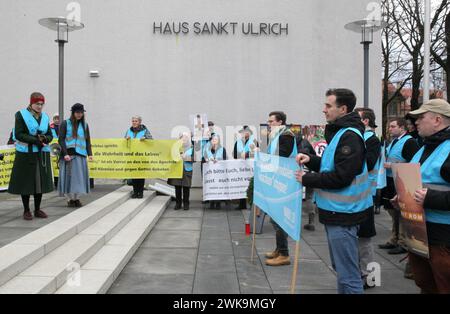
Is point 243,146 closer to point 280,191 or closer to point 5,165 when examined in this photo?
point 5,165

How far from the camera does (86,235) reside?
628 centimetres

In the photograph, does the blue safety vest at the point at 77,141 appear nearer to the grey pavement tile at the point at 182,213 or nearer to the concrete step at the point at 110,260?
the concrete step at the point at 110,260

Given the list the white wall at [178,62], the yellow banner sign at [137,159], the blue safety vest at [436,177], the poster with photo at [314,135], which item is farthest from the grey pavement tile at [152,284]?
the white wall at [178,62]

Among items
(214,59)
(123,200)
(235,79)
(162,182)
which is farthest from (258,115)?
(123,200)

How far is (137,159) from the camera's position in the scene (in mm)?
10398

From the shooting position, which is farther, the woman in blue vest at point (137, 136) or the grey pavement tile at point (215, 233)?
the woman in blue vest at point (137, 136)

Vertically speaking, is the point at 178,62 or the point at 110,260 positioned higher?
the point at 178,62

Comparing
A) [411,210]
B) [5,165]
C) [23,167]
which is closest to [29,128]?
[23,167]

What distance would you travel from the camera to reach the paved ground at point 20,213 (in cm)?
579

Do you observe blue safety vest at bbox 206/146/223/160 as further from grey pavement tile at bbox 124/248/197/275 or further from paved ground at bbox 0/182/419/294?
grey pavement tile at bbox 124/248/197/275

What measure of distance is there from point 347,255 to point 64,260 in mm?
3147

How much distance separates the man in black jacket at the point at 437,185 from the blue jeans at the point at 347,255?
21.5 inches

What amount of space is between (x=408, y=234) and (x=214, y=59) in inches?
415

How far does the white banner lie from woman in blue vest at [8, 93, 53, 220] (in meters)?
4.35
